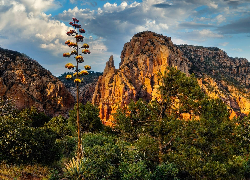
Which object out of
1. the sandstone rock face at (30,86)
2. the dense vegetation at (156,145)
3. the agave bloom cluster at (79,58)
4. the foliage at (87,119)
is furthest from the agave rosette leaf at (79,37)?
the sandstone rock face at (30,86)

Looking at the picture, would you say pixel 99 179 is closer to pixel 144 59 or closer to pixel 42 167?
pixel 42 167

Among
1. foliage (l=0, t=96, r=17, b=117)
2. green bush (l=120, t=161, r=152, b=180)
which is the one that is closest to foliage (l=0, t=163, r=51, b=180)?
green bush (l=120, t=161, r=152, b=180)

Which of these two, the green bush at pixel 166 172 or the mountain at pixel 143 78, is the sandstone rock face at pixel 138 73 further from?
the green bush at pixel 166 172

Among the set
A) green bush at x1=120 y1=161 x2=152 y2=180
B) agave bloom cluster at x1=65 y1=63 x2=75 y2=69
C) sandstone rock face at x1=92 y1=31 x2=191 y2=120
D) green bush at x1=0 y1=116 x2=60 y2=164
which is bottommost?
green bush at x1=120 y1=161 x2=152 y2=180

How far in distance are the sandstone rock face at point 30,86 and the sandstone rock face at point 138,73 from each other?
89.0 feet

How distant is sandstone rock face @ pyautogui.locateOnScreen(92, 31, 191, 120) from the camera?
117750 mm

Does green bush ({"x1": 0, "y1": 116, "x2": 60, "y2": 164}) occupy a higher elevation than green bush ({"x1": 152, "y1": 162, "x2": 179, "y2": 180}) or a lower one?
higher

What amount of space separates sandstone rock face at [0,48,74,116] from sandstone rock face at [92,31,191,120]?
89.0ft

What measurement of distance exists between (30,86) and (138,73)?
63.7 m

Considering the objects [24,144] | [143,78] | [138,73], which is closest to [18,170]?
[24,144]

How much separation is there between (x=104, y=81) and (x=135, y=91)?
23.1 m

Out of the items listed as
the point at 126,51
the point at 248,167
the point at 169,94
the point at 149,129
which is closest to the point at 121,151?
the point at 149,129

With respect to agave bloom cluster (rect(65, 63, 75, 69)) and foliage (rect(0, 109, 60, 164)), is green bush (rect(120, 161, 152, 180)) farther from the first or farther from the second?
agave bloom cluster (rect(65, 63, 75, 69))

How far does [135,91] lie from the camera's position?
388ft
